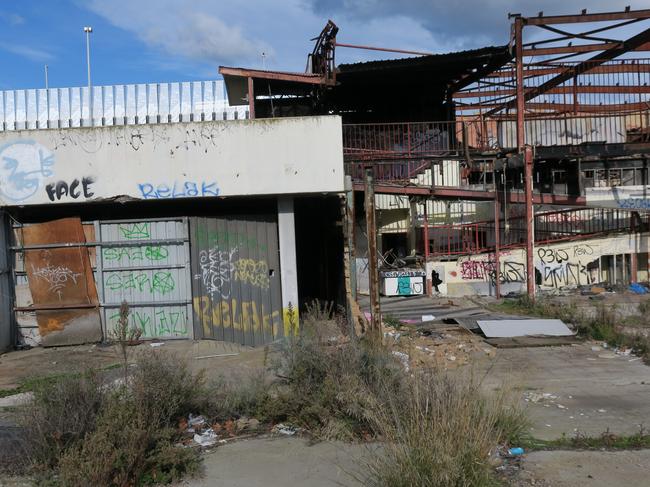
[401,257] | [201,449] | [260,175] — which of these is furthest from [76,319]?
[401,257]

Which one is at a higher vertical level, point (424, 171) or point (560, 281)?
point (424, 171)

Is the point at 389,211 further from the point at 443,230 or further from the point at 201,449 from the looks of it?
the point at 201,449

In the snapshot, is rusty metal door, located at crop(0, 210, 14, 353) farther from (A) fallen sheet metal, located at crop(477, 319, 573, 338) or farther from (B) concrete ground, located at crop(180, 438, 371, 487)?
(A) fallen sheet metal, located at crop(477, 319, 573, 338)

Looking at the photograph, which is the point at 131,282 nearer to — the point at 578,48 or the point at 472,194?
the point at 472,194

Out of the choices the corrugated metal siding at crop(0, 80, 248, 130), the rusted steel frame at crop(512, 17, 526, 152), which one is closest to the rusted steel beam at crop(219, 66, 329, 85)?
the rusted steel frame at crop(512, 17, 526, 152)

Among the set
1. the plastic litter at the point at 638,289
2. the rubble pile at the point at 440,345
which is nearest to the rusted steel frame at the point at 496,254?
the plastic litter at the point at 638,289

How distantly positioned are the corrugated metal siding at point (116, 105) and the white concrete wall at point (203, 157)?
1258 cm

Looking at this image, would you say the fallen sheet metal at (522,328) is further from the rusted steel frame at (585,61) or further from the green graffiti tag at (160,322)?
the rusted steel frame at (585,61)

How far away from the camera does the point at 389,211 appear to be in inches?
848

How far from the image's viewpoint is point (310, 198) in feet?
37.1

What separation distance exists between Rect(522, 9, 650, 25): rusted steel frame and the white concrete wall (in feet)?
29.2

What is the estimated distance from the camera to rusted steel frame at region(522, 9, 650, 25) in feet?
51.0

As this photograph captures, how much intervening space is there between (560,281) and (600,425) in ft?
44.3

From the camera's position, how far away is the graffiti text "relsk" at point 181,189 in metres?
9.99
